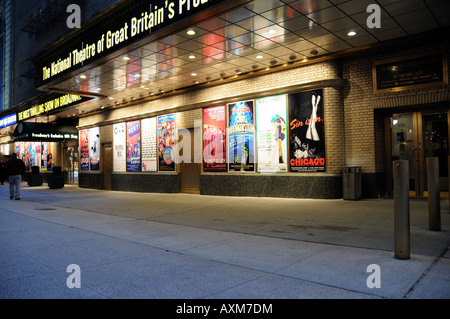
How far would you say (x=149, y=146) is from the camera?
16.7 meters

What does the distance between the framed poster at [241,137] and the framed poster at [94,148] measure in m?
10.4

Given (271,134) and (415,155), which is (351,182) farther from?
(271,134)

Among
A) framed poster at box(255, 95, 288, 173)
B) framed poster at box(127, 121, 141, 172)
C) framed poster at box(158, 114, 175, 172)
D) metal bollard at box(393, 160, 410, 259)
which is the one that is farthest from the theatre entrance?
framed poster at box(127, 121, 141, 172)

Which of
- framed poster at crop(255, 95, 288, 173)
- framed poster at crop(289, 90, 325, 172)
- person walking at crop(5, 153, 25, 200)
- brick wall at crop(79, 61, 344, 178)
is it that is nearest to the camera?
brick wall at crop(79, 61, 344, 178)

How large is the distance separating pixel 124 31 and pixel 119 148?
9783 millimetres

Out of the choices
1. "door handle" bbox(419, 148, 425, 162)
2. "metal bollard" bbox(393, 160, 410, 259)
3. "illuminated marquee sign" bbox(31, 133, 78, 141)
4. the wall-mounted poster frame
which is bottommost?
"metal bollard" bbox(393, 160, 410, 259)

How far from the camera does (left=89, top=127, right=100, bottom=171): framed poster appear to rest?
2016 centimetres

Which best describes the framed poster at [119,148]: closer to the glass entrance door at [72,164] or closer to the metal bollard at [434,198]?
the glass entrance door at [72,164]

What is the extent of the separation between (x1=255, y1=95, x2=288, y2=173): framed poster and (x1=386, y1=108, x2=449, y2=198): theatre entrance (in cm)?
348

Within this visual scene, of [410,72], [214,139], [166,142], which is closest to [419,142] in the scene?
[410,72]

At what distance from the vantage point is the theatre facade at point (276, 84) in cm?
859

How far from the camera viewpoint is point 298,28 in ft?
28.7

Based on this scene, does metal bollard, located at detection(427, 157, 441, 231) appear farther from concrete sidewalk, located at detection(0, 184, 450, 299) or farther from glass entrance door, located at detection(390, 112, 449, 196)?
glass entrance door, located at detection(390, 112, 449, 196)

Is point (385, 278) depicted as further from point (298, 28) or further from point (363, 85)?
point (363, 85)
